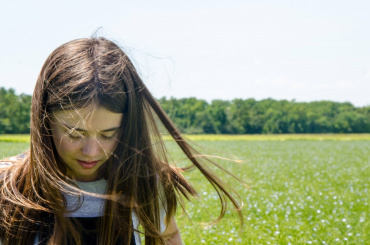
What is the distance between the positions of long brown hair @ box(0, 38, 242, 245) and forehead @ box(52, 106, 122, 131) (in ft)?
0.09

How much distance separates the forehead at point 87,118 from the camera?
90.9 inches

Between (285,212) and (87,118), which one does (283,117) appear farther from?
(87,118)

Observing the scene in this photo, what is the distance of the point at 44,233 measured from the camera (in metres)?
2.57

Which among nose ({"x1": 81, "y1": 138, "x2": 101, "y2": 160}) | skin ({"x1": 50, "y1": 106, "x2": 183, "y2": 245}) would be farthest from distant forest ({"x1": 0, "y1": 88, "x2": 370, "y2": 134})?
nose ({"x1": 81, "y1": 138, "x2": 101, "y2": 160})

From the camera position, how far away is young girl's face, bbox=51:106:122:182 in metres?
2.32

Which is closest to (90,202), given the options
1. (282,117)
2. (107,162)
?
(107,162)

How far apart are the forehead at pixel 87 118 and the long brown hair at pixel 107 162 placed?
3 centimetres

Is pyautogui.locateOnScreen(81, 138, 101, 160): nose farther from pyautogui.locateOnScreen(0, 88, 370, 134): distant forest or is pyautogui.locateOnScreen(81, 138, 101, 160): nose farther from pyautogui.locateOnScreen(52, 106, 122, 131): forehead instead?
pyautogui.locateOnScreen(0, 88, 370, 134): distant forest

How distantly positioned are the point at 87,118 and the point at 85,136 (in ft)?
0.29

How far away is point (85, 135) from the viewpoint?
7.66 ft

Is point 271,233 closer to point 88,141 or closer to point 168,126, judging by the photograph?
point 168,126

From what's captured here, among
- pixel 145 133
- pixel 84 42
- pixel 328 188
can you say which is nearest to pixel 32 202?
pixel 145 133

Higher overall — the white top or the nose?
the nose

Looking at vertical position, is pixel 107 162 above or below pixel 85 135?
below
